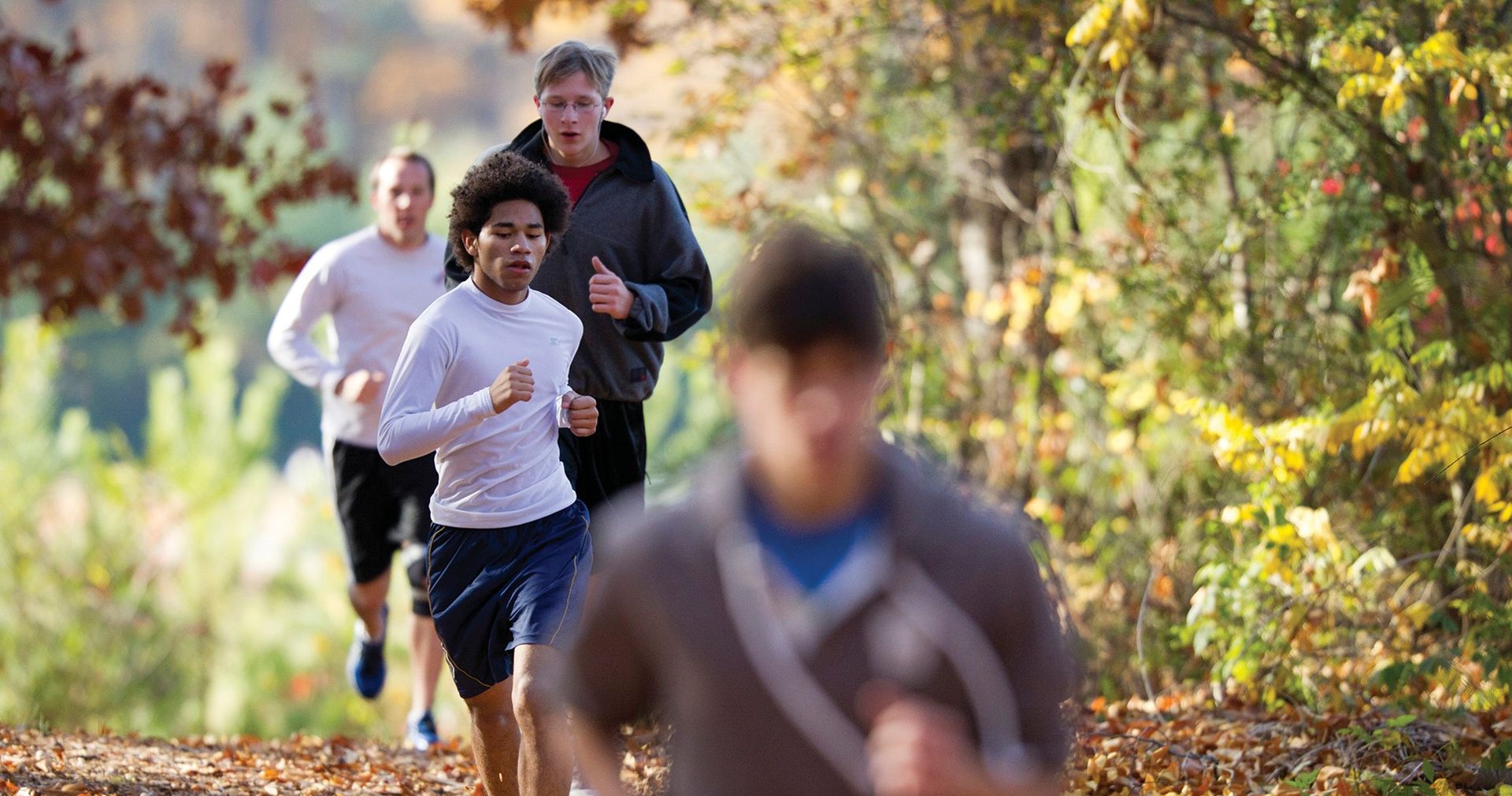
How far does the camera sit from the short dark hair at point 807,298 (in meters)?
1.79

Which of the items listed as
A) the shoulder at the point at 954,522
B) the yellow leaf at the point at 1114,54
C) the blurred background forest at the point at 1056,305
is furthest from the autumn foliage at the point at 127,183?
the shoulder at the point at 954,522

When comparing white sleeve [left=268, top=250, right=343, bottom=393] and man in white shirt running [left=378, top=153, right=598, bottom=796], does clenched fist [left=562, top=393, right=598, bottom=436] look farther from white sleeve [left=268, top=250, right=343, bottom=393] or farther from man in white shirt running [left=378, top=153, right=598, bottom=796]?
white sleeve [left=268, top=250, right=343, bottom=393]

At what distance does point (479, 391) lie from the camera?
3.53 metres

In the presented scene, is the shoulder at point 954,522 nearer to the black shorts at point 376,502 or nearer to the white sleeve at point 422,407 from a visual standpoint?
the white sleeve at point 422,407

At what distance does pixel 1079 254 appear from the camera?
7293 millimetres

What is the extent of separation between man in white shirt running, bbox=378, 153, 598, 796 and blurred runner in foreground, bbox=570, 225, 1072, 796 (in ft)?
5.75

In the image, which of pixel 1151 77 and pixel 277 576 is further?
pixel 277 576

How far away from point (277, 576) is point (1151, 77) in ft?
32.8

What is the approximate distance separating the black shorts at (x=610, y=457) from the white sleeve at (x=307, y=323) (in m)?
1.52

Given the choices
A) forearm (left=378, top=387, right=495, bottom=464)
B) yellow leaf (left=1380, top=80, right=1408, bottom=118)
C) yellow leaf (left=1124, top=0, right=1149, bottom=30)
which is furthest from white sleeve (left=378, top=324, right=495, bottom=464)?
yellow leaf (left=1380, top=80, right=1408, bottom=118)

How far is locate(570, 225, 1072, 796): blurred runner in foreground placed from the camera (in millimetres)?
1736

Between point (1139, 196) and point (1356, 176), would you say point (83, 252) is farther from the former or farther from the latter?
point (1356, 176)

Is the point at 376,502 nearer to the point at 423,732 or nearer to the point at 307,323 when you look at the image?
the point at 307,323

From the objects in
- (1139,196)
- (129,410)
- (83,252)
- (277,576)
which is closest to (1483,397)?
(1139,196)
